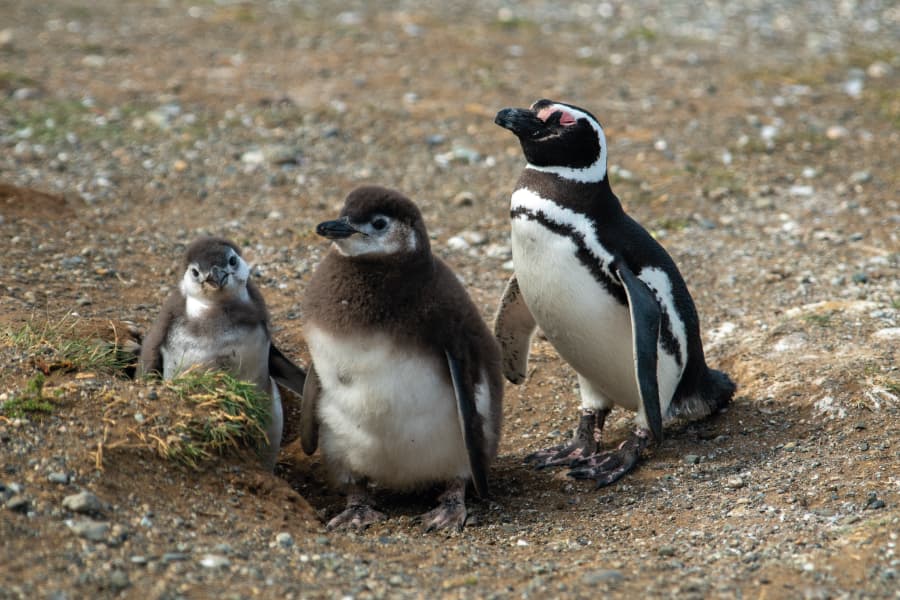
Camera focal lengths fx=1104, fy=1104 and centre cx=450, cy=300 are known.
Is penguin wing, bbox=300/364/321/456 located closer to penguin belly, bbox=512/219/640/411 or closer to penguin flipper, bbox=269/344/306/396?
penguin flipper, bbox=269/344/306/396

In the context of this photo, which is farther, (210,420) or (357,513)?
(357,513)

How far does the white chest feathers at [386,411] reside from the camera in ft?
13.4

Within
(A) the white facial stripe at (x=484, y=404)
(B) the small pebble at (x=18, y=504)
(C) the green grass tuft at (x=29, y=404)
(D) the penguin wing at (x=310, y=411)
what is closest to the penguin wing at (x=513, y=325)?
(A) the white facial stripe at (x=484, y=404)

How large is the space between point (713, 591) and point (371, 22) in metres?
9.53

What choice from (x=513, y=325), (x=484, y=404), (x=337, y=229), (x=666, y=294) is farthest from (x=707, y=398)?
(x=337, y=229)

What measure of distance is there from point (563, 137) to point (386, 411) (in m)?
1.52

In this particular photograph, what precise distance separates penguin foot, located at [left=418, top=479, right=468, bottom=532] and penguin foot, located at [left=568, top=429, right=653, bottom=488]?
2.06 ft

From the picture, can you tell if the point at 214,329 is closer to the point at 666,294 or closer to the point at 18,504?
the point at 18,504

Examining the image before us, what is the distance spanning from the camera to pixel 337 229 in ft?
13.2

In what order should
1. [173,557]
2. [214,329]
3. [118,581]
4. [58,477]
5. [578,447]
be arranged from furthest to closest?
[578,447], [214,329], [58,477], [173,557], [118,581]

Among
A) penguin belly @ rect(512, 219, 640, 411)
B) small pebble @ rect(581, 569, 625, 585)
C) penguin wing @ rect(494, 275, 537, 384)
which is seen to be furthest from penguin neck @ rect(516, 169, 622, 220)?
small pebble @ rect(581, 569, 625, 585)

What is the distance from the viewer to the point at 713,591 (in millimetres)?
3291

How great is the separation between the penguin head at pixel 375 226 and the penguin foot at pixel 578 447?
4.35ft

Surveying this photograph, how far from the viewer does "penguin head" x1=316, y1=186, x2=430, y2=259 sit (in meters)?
4.07
